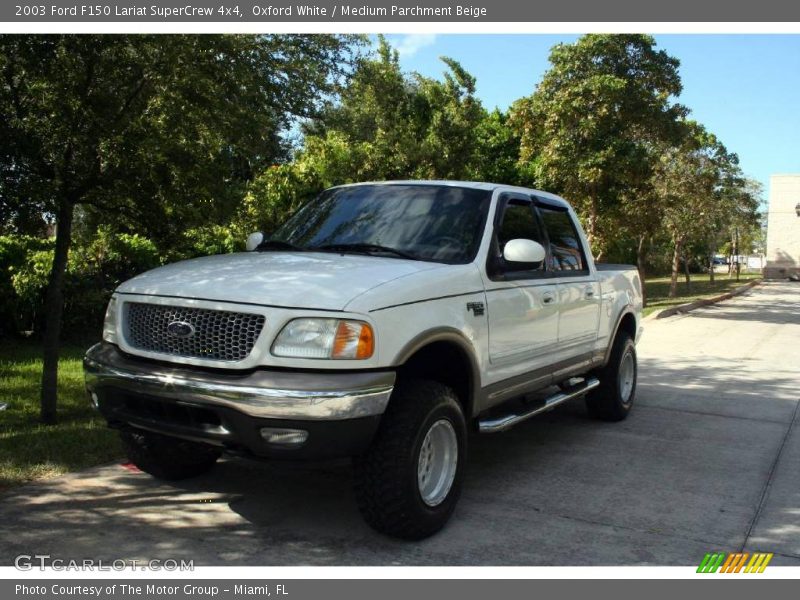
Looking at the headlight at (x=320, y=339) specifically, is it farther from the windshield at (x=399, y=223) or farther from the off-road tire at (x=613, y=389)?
the off-road tire at (x=613, y=389)

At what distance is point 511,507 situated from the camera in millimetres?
4812

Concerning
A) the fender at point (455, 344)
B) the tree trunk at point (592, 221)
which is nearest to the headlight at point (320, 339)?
the fender at point (455, 344)

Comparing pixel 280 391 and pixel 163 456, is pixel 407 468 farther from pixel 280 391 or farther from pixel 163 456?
pixel 163 456

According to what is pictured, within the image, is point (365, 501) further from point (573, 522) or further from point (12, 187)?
point (12, 187)

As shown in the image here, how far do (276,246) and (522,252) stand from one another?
66.6 inches

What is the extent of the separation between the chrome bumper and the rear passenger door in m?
2.44

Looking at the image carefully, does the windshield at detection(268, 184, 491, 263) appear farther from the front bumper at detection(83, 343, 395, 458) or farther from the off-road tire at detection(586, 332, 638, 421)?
the off-road tire at detection(586, 332, 638, 421)

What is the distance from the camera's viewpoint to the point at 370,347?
3812mm

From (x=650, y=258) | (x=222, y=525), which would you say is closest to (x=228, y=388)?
(x=222, y=525)

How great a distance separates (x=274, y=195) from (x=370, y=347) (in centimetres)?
1089

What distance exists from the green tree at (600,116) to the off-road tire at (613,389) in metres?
11.6

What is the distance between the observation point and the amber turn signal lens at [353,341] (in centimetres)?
377

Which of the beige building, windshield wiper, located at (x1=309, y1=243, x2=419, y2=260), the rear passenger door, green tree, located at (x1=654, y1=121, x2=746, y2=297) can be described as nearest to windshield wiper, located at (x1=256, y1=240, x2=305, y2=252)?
windshield wiper, located at (x1=309, y1=243, x2=419, y2=260)

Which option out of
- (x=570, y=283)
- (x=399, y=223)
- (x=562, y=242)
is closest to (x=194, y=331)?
(x=399, y=223)
